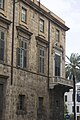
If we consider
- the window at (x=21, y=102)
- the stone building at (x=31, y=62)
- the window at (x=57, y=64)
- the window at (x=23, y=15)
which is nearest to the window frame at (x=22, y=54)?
the stone building at (x=31, y=62)

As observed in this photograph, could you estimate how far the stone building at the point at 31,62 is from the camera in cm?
3103

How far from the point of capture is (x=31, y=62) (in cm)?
3534

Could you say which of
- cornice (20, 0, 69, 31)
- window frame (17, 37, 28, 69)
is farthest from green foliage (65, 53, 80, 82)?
window frame (17, 37, 28, 69)

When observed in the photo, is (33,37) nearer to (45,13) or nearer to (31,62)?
(31,62)

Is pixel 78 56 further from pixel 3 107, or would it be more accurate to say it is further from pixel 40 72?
pixel 3 107

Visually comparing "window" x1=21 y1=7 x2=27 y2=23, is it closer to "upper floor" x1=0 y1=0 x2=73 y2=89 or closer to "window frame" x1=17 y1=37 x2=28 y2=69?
"upper floor" x1=0 y1=0 x2=73 y2=89

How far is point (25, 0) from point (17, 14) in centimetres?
208

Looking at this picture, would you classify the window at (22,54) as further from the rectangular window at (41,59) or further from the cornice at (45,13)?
the cornice at (45,13)

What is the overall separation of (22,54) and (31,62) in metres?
1.90

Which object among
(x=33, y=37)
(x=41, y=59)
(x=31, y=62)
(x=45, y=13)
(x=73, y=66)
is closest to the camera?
(x=31, y=62)

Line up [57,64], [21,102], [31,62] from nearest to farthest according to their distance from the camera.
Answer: [21,102], [31,62], [57,64]

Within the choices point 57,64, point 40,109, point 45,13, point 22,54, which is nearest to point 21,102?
point 40,109

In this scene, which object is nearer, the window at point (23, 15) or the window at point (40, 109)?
the window at point (23, 15)

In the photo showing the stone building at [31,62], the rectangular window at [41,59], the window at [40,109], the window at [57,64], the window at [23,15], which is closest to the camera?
the stone building at [31,62]
